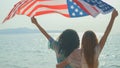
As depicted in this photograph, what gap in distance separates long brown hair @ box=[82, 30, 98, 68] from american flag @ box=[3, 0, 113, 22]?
3.25ft

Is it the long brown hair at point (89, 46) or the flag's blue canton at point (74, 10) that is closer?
the long brown hair at point (89, 46)

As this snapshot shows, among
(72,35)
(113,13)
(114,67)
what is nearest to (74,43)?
(72,35)

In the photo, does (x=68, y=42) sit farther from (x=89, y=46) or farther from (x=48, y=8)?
(x=48, y=8)

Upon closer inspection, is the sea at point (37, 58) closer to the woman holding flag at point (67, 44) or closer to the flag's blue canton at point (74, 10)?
the flag's blue canton at point (74, 10)

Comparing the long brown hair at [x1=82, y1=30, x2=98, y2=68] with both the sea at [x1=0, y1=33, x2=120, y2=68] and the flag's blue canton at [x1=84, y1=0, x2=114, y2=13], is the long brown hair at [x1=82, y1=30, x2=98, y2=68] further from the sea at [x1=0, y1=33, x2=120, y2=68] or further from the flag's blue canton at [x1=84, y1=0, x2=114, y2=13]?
the sea at [x1=0, y1=33, x2=120, y2=68]

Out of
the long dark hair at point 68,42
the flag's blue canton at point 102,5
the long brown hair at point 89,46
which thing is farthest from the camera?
the flag's blue canton at point 102,5

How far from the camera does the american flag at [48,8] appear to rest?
591 cm

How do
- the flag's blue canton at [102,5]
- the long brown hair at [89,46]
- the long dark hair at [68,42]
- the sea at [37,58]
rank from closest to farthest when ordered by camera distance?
the long brown hair at [89,46], the long dark hair at [68,42], the flag's blue canton at [102,5], the sea at [37,58]

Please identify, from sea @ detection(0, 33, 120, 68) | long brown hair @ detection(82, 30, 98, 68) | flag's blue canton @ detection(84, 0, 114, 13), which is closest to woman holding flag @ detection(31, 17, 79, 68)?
long brown hair @ detection(82, 30, 98, 68)

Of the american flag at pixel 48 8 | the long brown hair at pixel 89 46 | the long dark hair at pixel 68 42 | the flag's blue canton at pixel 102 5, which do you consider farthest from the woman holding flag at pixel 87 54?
the american flag at pixel 48 8

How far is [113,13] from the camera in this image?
4902 millimetres

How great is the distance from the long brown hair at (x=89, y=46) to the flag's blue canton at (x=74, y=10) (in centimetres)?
109

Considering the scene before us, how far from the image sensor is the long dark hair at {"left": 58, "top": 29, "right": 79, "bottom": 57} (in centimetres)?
504

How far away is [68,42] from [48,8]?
1.25 m
